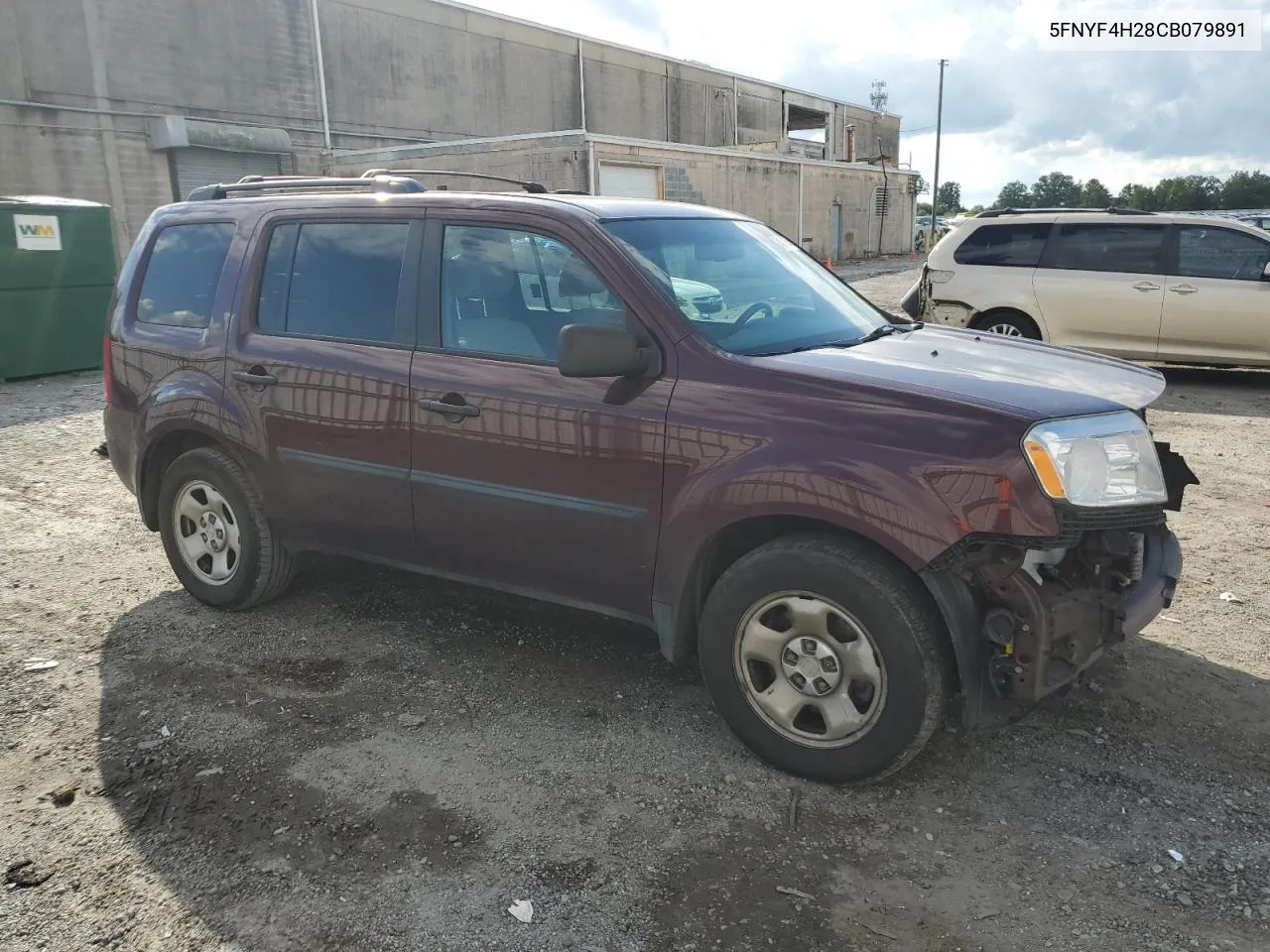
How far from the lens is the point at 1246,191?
5528 centimetres

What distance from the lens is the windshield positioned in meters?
3.42

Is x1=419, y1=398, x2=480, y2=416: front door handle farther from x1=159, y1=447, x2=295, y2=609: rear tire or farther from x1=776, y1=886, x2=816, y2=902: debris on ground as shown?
x1=776, y1=886, x2=816, y2=902: debris on ground

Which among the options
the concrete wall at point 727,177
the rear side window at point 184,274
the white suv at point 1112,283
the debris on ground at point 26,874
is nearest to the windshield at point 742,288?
the rear side window at point 184,274

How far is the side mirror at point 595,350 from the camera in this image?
309 centimetres

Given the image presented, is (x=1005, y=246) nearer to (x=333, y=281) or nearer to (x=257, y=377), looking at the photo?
(x=333, y=281)

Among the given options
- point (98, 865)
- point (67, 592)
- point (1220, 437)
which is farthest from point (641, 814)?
point (1220, 437)

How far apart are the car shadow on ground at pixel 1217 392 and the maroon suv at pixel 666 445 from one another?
19.9ft

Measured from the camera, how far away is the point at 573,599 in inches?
A: 143

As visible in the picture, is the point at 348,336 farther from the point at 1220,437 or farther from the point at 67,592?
the point at 1220,437

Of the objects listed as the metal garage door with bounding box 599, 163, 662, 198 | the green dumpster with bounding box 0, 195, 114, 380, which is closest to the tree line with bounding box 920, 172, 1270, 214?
the metal garage door with bounding box 599, 163, 662, 198

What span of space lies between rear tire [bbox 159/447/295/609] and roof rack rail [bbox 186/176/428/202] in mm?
1290

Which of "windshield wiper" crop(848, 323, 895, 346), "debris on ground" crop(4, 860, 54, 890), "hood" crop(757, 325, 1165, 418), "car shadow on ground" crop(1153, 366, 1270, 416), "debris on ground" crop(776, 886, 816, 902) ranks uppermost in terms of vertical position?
"windshield wiper" crop(848, 323, 895, 346)

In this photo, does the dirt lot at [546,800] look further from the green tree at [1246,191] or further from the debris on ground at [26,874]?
the green tree at [1246,191]

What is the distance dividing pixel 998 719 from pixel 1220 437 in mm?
6358
